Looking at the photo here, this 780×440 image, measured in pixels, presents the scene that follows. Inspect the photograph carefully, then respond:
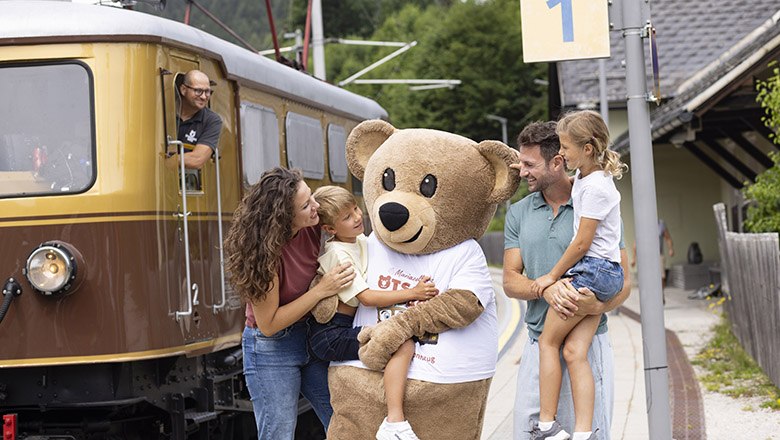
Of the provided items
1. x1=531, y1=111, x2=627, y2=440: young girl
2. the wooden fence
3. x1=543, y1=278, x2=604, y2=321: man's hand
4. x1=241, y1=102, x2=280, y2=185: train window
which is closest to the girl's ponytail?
x1=531, y1=111, x2=627, y2=440: young girl

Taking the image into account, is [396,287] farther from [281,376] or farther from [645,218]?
[645,218]

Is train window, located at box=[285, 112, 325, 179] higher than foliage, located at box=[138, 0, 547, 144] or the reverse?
the reverse

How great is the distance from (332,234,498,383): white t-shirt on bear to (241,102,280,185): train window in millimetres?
3061

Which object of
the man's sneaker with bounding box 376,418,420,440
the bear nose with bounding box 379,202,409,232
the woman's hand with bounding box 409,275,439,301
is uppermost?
the bear nose with bounding box 379,202,409,232

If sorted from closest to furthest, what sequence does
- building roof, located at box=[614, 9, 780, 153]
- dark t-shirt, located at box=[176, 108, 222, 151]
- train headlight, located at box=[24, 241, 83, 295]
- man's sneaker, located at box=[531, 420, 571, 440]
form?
1. man's sneaker, located at box=[531, 420, 571, 440]
2. train headlight, located at box=[24, 241, 83, 295]
3. dark t-shirt, located at box=[176, 108, 222, 151]
4. building roof, located at box=[614, 9, 780, 153]

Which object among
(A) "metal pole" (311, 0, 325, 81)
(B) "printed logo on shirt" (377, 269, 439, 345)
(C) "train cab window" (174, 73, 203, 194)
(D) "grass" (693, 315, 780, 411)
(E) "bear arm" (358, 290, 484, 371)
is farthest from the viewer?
(A) "metal pole" (311, 0, 325, 81)

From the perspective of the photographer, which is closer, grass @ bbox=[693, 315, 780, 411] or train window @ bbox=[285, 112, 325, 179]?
train window @ bbox=[285, 112, 325, 179]

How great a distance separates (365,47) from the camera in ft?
258

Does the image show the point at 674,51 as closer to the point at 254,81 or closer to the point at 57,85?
the point at 254,81

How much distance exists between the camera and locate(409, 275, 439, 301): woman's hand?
17.4ft

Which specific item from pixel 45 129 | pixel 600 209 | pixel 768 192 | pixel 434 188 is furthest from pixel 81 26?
pixel 768 192

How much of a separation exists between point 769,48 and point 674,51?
53.2ft

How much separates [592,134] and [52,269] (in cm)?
313

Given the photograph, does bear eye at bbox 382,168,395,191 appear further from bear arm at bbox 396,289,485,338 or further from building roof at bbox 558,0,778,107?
building roof at bbox 558,0,778,107
